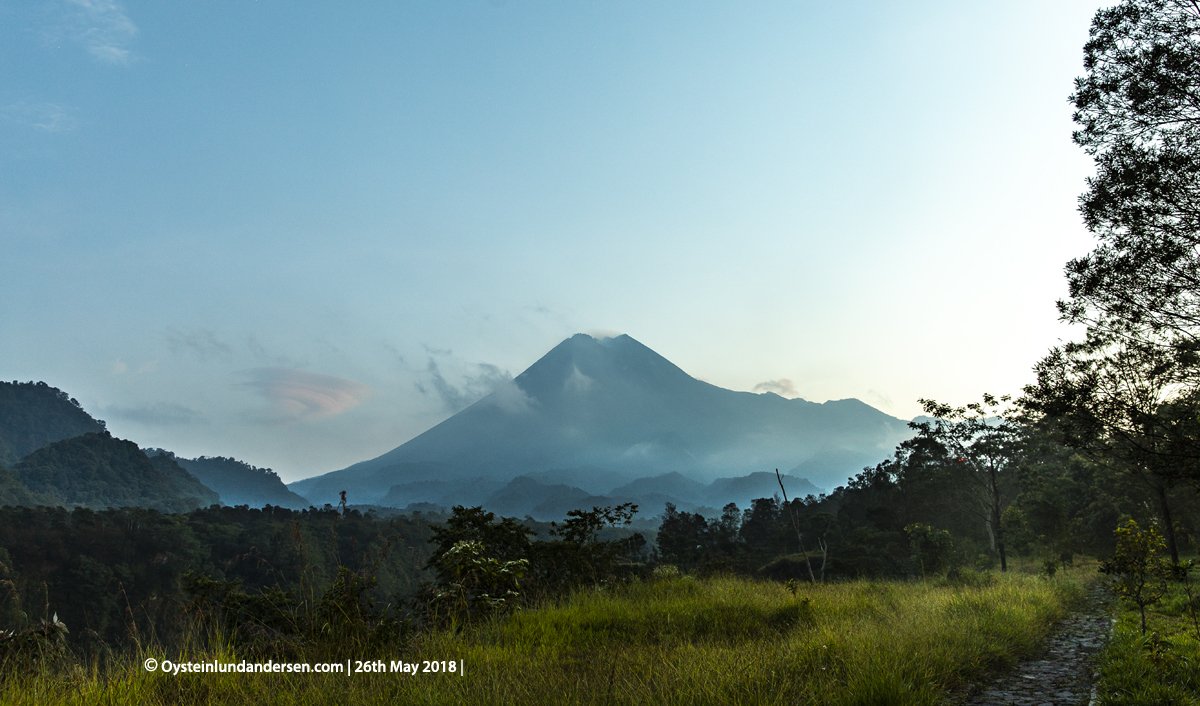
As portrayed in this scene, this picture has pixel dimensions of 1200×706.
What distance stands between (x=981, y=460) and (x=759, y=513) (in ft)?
91.2

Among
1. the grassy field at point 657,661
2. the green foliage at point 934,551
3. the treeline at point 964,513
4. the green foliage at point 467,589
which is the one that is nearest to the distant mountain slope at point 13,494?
the treeline at point 964,513

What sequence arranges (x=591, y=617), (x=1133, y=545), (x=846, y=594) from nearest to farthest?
1. (x=591, y=617)
2. (x=1133, y=545)
3. (x=846, y=594)

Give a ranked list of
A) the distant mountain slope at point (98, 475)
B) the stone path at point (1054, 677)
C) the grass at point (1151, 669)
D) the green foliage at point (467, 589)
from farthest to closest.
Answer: the distant mountain slope at point (98, 475) < the green foliage at point (467, 589) < the stone path at point (1054, 677) < the grass at point (1151, 669)

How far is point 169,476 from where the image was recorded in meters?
161

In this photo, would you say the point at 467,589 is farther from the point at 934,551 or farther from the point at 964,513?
the point at 964,513

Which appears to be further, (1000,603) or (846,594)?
(846,594)

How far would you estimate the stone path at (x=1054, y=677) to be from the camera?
501 centimetres

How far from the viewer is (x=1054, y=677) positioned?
5.93m

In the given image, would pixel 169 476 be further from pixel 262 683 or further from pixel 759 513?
pixel 262 683

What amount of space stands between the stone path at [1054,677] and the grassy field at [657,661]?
219 mm

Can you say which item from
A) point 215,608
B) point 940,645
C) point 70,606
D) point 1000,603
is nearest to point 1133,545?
point 1000,603

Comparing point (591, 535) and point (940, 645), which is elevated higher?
point (591, 535)

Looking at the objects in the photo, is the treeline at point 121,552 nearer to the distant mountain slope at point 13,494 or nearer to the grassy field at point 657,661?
the grassy field at point 657,661

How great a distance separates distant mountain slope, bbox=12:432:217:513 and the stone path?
503 ft
